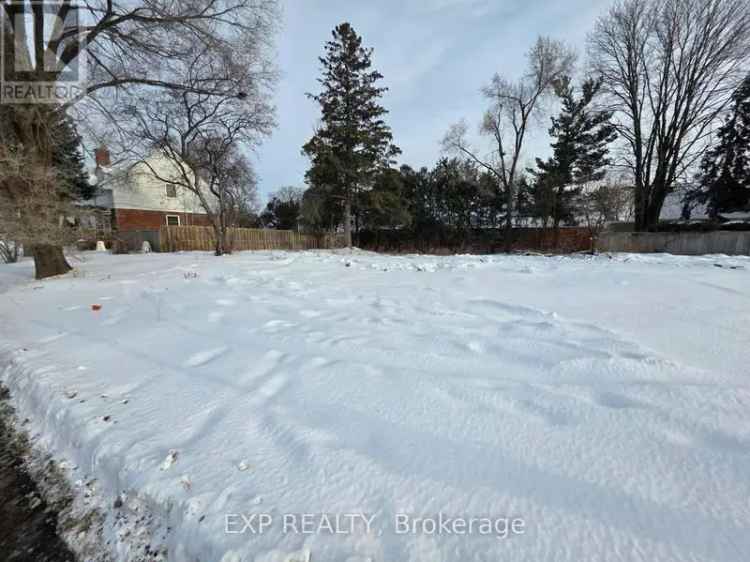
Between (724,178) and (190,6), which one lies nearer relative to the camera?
(190,6)

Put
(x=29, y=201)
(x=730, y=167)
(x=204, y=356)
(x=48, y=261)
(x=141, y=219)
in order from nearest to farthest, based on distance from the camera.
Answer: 1. (x=204, y=356)
2. (x=29, y=201)
3. (x=48, y=261)
4. (x=730, y=167)
5. (x=141, y=219)

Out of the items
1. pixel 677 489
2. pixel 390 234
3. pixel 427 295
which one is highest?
pixel 390 234

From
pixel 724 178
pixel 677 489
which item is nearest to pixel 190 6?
pixel 677 489

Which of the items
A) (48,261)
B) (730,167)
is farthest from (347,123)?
(730,167)

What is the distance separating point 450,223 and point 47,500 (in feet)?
73.0

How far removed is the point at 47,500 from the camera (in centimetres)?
158

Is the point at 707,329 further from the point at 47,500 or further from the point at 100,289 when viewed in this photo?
the point at 100,289

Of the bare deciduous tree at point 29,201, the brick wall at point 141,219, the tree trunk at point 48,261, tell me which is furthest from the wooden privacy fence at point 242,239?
the bare deciduous tree at point 29,201

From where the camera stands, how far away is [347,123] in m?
18.3

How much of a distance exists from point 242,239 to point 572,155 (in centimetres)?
2011

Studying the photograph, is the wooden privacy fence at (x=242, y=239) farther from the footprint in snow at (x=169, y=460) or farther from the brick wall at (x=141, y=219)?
the footprint in snow at (x=169, y=460)

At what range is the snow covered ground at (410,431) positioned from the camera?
111cm

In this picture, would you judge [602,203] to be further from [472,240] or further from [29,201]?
[29,201]

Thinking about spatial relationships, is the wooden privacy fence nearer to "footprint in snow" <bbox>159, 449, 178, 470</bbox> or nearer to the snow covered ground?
the snow covered ground
